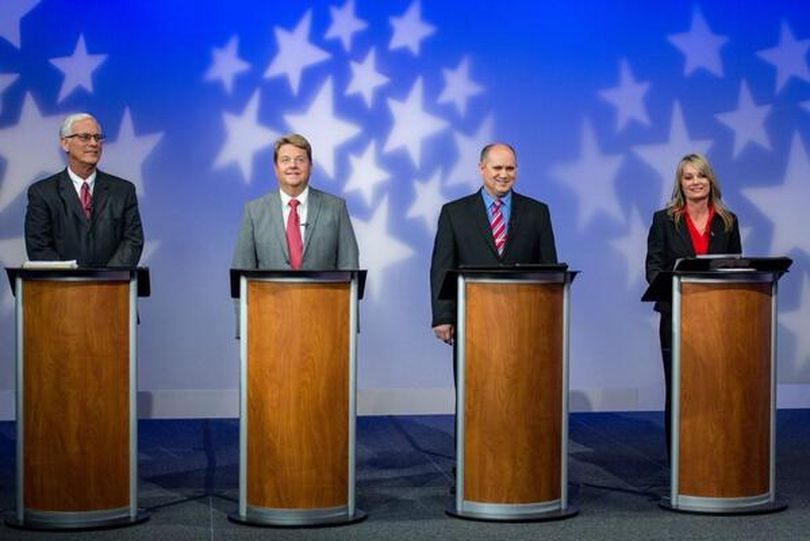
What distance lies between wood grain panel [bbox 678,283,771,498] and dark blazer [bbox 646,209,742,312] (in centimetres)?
60

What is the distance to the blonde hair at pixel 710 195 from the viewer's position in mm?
5727

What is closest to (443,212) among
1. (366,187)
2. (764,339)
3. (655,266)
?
(655,266)

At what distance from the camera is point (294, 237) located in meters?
5.48

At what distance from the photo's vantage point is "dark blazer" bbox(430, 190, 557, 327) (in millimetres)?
5676

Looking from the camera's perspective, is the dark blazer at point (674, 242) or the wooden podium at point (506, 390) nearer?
the wooden podium at point (506, 390)

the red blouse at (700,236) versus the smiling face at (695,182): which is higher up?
the smiling face at (695,182)

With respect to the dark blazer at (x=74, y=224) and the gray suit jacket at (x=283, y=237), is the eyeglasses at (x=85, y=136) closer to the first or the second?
the dark blazer at (x=74, y=224)

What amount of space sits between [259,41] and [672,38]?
2.64 meters

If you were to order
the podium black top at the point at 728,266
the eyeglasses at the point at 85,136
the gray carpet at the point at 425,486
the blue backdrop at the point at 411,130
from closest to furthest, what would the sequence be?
the gray carpet at the point at 425,486
the podium black top at the point at 728,266
the eyeglasses at the point at 85,136
the blue backdrop at the point at 411,130

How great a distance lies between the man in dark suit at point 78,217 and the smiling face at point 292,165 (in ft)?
2.63

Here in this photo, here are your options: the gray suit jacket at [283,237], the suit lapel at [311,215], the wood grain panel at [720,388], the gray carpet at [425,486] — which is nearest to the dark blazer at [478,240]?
the gray suit jacket at [283,237]

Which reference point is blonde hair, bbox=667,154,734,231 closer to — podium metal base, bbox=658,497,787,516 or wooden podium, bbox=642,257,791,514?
wooden podium, bbox=642,257,791,514

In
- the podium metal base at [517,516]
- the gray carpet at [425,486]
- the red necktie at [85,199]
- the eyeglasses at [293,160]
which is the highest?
the eyeglasses at [293,160]

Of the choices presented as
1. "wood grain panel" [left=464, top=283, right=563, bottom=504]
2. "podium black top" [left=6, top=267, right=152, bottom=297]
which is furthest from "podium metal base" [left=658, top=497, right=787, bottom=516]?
"podium black top" [left=6, top=267, right=152, bottom=297]
